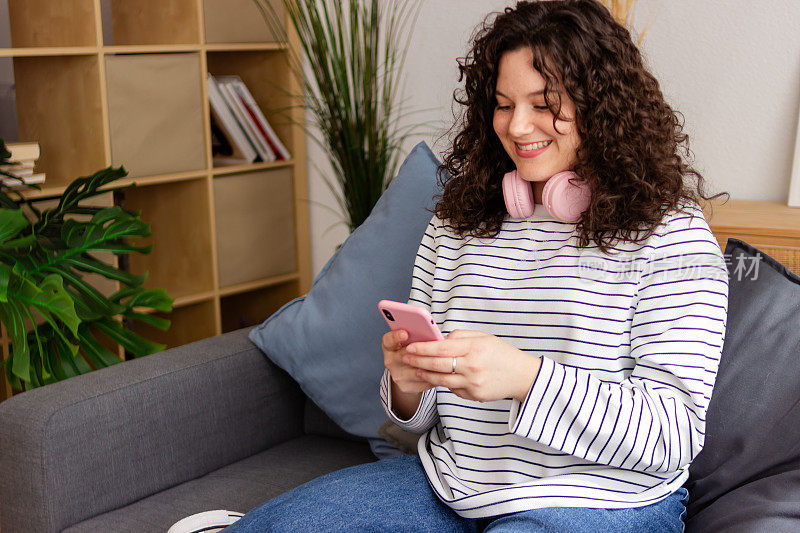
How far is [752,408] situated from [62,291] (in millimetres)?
1333

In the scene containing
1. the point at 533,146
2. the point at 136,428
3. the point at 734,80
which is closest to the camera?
the point at 533,146

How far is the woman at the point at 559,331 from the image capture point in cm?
103

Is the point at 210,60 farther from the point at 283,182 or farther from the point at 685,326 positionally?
the point at 685,326

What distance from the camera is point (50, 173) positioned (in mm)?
2469

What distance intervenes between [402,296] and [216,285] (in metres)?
1.21

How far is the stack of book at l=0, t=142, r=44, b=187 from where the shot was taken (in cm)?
215

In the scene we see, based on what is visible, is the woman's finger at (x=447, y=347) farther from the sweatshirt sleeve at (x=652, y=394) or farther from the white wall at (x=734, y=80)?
the white wall at (x=734, y=80)

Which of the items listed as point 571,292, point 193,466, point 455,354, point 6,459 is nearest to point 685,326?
point 571,292

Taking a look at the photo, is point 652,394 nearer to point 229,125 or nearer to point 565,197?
point 565,197

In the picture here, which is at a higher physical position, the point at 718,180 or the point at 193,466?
the point at 718,180

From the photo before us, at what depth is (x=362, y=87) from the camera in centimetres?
246

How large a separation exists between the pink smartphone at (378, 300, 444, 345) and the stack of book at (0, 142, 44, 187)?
4.77ft

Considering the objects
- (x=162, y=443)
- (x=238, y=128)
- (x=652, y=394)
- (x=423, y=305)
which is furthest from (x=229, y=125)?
(x=652, y=394)

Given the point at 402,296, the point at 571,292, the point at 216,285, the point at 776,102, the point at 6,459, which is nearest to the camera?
the point at 571,292
